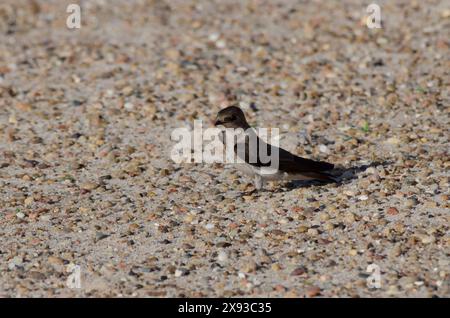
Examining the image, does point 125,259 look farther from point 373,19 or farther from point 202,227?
point 373,19

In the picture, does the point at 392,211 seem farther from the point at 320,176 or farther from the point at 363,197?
the point at 320,176

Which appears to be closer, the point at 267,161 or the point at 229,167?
the point at 267,161

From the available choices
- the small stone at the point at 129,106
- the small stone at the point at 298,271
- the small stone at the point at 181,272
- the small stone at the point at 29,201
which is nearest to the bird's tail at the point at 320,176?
the small stone at the point at 298,271

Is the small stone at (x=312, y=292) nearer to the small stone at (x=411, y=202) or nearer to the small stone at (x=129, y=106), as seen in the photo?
the small stone at (x=411, y=202)

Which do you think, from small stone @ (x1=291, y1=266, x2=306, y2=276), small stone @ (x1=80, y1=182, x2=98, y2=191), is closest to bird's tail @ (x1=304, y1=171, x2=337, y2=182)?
small stone @ (x1=291, y1=266, x2=306, y2=276)
